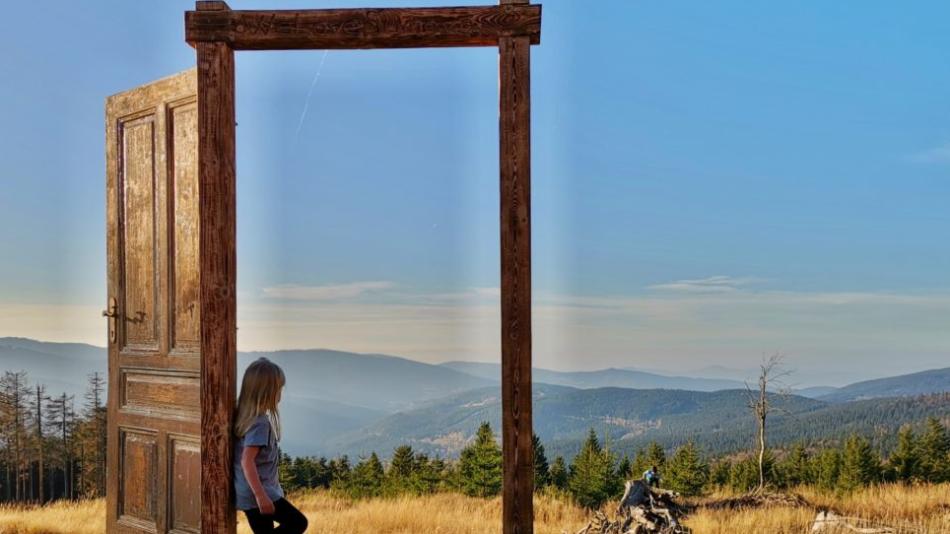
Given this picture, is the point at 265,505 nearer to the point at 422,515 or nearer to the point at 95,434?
the point at 422,515

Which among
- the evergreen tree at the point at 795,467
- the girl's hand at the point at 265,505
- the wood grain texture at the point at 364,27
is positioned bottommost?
the evergreen tree at the point at 795,467

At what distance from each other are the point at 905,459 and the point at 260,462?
12.8 metres

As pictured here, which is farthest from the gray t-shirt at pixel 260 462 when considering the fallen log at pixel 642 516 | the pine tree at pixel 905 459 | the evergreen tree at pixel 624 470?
the pine tree at pixel 905 459

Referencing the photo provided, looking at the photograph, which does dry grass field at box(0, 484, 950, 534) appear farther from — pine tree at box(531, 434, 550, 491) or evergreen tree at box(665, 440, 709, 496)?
evergreen tree at box(665, 440, 709, 496)

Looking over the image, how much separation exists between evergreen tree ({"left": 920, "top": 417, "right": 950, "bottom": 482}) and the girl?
1246 centimetres

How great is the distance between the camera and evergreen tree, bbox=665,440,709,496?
13203 mm

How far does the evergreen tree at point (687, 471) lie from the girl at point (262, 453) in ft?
31.3

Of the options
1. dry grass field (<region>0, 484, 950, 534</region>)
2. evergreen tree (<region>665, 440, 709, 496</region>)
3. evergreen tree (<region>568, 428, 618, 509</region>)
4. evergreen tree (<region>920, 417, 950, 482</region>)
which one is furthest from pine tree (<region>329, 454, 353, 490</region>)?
evergreen tree (<region>920, 417, 950, 482</region>)

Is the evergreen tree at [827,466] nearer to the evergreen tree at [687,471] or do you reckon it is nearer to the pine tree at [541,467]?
the evergreen tree at [687,471]

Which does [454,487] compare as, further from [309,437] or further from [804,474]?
[804,474]

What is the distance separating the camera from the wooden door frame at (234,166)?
4566 mm

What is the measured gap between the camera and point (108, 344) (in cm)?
579

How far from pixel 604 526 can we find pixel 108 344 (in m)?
4.39

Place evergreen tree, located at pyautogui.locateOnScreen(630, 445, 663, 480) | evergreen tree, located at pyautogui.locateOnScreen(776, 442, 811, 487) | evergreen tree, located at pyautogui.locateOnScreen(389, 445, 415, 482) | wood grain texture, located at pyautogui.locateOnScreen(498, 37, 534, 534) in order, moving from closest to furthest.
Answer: wood grain texture, located at pyautogui.locateOnScreen(498, 37, 534, 534)
evergreen tree, located at pyautogui.locateOnScreen(389, 445, 415, 482)
evergreen tree, located at pyautogui.locateOnScreen(630, 445, 663, 480)
evergreen tree, located at pyautogui.locateOnScreen(776, 442, 811, 487)
